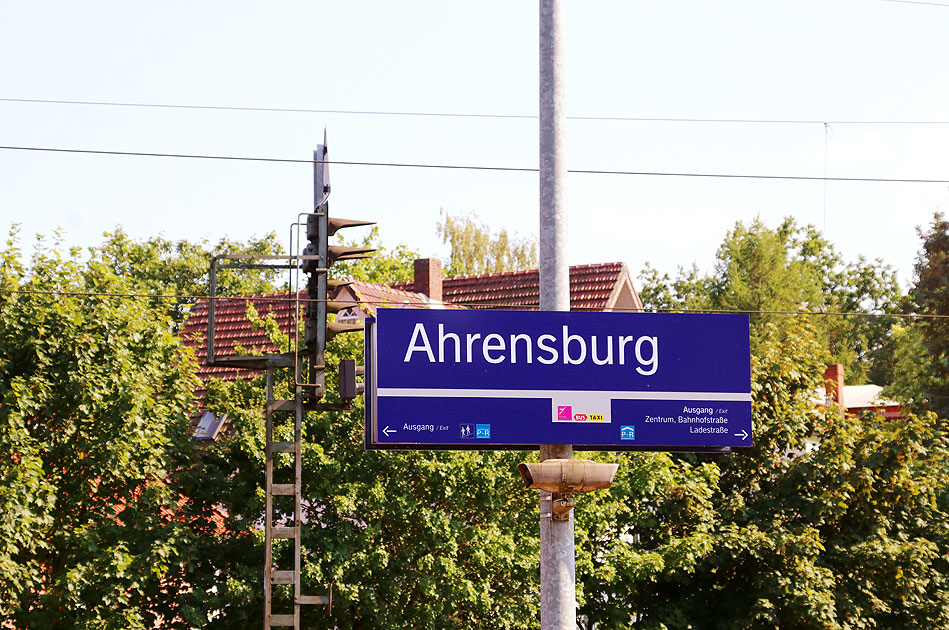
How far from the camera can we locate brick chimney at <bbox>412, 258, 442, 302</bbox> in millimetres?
29938

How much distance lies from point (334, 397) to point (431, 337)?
6123 millimetres

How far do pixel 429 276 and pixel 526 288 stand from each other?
270 cm

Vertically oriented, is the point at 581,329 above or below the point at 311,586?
above

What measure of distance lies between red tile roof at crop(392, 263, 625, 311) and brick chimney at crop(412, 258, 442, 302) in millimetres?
816

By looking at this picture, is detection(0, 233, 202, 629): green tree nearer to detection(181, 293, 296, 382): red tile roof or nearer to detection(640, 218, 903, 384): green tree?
detection(181, 293, 296, 382): red tile roof

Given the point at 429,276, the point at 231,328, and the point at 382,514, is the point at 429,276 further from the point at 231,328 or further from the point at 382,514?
the point at 382,514

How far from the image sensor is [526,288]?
31.0 m

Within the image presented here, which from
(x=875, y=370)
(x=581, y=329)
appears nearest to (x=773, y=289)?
(x=875, y=370)

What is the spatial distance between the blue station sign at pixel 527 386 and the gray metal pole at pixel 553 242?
1181mm

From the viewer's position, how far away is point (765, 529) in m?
18.1

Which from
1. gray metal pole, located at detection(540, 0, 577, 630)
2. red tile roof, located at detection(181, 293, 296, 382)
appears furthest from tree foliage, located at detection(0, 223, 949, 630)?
red tile roof, located at detection(181, 293, 296, 382)

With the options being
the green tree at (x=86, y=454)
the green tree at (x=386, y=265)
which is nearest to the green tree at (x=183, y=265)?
the green tree at (x=386, y=265)

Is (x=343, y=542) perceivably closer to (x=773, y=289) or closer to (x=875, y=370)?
(x=773, y=289)

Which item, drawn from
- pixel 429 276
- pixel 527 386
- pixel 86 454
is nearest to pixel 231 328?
pixel 429 276
